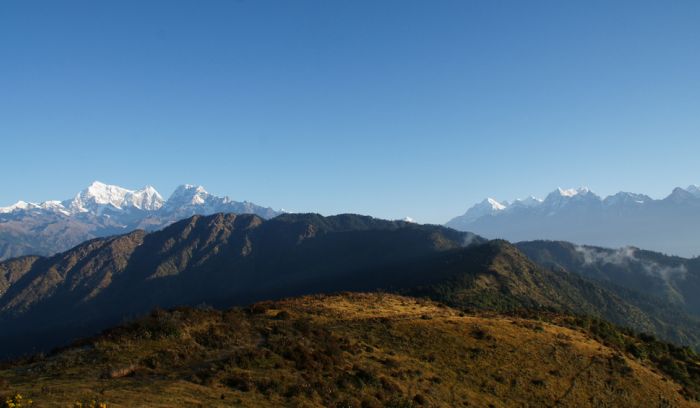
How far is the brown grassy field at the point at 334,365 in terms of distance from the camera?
28469 millimetres

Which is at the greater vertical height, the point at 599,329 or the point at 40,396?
the point at 40,396

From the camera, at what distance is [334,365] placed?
3675 cm

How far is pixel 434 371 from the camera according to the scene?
136 feet

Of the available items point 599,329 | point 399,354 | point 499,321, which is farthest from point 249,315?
point 599,329

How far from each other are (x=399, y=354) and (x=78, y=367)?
25912mm

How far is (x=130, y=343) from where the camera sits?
34.8 m

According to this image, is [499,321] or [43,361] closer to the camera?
[43,361]

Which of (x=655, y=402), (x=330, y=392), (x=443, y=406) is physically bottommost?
(x=655, y=402)

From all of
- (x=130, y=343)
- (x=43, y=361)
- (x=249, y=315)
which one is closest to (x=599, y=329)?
(x=249, y=315)

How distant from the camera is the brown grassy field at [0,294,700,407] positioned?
28.5m

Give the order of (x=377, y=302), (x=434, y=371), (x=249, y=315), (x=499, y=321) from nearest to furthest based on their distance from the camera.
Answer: (x=434, y=371) < (x=249, y=315) < (x=499, y=321) < (x=377, y=302)

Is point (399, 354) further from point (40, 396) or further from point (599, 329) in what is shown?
point (599, 329)

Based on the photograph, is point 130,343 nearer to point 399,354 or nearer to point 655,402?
point 399,354

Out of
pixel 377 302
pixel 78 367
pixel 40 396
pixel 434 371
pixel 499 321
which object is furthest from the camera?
Result: pixel 377 302
